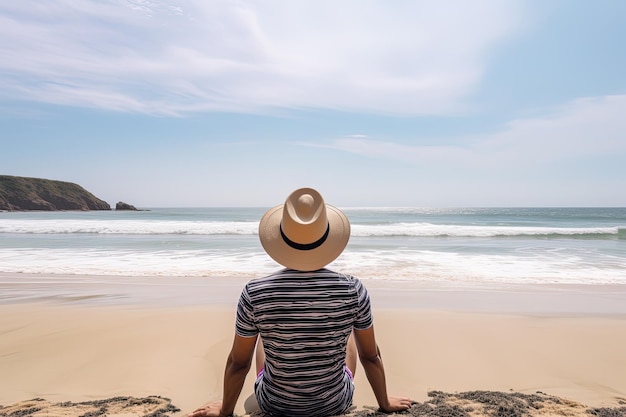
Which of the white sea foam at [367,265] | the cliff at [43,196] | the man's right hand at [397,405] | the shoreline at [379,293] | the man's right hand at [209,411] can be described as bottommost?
the white sea foam at [367,265]

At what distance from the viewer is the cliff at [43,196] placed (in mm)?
66875

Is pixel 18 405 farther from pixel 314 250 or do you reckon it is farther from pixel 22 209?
pixel 22 209

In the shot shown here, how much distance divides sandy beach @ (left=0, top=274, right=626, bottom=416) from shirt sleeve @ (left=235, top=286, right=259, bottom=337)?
0.87m

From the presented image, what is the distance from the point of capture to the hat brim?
1974 millimetres

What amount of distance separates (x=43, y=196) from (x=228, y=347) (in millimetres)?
81239

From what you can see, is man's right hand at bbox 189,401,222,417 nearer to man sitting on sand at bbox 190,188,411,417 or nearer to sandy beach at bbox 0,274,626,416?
man sitting on sand at bbox 190,188,411,417

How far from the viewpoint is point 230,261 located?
416 inches

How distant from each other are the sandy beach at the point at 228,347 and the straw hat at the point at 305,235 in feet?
4.23

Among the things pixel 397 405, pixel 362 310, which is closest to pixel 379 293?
pixel 397 405

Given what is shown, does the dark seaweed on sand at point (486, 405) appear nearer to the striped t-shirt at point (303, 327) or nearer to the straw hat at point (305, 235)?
the striped t-shirt at point (303, 327)

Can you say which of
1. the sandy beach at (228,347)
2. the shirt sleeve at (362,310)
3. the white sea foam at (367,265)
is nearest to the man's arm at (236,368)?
the sandy beach at (228,347)

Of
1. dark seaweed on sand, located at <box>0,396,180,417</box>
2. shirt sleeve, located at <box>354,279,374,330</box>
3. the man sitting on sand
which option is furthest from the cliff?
shirt sleeve, located at <box>354,279,374,330</box>

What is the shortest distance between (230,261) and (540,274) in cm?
721

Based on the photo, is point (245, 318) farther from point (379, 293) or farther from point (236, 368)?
point (379, 293)
